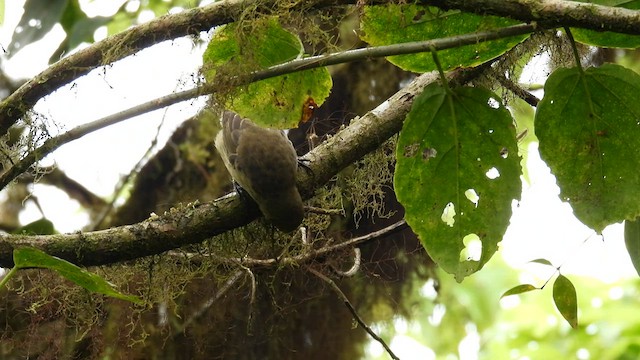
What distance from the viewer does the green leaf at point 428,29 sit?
1.55m

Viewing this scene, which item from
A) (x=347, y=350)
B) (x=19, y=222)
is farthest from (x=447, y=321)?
(x=19, y=222)

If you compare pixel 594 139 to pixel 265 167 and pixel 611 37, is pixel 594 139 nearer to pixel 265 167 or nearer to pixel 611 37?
pixel 611 37

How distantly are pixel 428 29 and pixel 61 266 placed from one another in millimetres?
800

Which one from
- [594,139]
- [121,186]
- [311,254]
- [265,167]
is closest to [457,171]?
[594,139]

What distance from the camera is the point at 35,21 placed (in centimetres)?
291

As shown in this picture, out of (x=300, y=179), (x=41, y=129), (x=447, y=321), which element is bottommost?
(x=447, y=321)

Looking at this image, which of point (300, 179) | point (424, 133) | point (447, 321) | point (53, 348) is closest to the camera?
point (424, 133)

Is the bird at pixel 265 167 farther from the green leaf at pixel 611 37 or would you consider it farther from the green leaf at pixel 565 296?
the green leaf at pixel 611 37

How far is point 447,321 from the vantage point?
4.45 metres

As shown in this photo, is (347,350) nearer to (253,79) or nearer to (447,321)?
(447,321)

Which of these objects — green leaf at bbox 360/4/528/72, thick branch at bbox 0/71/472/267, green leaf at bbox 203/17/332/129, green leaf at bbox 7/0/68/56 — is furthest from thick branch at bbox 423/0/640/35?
green leaf at bbox 7/0/68/56

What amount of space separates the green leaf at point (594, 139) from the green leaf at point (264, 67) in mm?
496

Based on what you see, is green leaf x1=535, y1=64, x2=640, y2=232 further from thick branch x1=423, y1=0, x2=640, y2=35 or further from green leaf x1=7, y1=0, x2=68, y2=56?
green leaf x1=7, y1=0, x2=68, y2=56

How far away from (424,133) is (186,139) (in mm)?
2495
